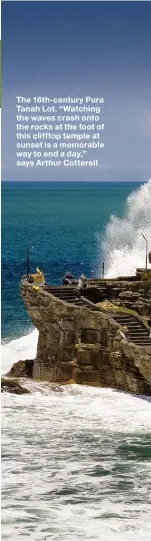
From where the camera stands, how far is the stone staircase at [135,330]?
8481 cm

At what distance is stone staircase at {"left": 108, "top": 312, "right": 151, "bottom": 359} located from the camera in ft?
278

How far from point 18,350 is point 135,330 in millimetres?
31247

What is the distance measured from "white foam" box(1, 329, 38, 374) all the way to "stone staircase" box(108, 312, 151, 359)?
61.6ft

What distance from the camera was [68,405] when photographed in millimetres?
81438

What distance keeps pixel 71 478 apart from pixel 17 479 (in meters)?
2.99

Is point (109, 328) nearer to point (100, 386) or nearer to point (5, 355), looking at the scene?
point (100, 386)

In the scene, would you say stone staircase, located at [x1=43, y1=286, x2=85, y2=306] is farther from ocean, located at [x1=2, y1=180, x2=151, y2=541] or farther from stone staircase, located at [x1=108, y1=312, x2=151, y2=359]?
ocean, located at [x1=2, y1=180, x2=151, y2=541]

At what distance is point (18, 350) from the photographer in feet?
Answer: 384

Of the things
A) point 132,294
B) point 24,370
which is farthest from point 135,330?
point 132,294

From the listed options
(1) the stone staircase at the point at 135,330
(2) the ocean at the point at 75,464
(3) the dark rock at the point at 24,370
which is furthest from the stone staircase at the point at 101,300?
(3) the dark rock at the point at 24,370

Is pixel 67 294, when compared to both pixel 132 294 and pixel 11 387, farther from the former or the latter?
pixel 11 387

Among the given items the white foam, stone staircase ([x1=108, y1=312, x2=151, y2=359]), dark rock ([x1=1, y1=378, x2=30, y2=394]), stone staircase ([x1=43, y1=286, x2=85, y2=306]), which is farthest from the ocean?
the white foam

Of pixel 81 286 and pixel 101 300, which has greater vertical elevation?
pixel 81 286

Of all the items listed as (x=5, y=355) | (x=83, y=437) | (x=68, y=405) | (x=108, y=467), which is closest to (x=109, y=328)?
(x=68, y=405)
